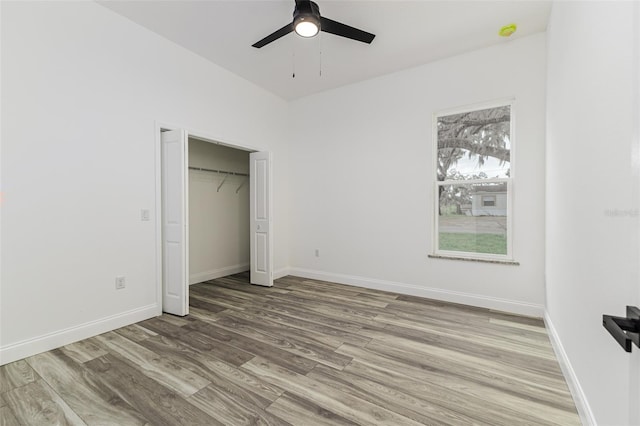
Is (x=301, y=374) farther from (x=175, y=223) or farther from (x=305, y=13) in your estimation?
(x=305, y=13)

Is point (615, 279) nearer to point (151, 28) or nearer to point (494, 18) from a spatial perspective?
point (494, 18)

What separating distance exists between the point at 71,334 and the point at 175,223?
1323 millimetres

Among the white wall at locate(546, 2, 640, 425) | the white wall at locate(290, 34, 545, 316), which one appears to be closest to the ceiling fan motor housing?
the white wall at locate(546, 2, 640, 425)

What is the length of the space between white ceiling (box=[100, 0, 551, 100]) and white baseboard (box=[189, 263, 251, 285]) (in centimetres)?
323

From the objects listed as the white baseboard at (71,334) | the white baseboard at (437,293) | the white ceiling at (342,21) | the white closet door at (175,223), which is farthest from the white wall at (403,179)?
the white baseboard at (71,334)

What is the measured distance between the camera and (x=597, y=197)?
1372mm

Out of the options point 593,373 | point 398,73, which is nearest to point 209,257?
point 398,73

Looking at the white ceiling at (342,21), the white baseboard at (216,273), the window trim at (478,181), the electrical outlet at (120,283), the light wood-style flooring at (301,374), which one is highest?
the white ceiling at (342,21)

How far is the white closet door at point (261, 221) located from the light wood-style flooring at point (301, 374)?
47.2 inches

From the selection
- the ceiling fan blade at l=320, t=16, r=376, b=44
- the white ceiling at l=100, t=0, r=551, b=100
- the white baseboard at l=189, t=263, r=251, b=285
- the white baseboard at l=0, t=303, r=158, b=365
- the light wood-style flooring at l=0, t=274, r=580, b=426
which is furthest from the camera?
the white baseboard at l=189, t=263, r=251, b=285

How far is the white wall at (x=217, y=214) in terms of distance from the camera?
455 centimetres

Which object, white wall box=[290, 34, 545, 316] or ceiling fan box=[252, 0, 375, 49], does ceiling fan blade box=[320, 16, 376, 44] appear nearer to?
ceiling fan box=[252, 0, 375, 49]

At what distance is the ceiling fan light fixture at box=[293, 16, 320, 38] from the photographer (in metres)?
2.26

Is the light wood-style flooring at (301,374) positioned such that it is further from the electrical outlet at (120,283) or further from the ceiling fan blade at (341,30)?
the ceiling fan blade at (341,30)
